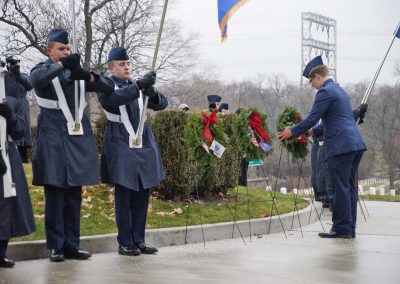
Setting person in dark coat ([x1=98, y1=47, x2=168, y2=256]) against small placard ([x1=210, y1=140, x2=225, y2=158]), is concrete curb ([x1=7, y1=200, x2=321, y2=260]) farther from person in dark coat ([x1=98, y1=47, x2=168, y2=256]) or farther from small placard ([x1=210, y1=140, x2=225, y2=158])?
small placard ([x1=210, y1=140, x2=225, y2=158])

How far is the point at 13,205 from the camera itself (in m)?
6.86

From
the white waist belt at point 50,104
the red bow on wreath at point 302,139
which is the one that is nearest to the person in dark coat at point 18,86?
the white waist belt at point 50,104

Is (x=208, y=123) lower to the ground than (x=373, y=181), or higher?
higher

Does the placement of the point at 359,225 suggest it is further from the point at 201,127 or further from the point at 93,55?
the point at 93,55

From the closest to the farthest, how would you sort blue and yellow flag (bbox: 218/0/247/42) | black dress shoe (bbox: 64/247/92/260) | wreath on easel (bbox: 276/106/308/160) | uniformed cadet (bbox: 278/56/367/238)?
black dress shoe (bbox: 64/247/92/260) → uniformed cadet (bbox: 278/56/367/238) → blue and yellow flag (bbox: 218/0/247/42) → wreath on easel (bbox: 276/106/308/160)

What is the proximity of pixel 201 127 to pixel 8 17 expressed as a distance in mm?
23948

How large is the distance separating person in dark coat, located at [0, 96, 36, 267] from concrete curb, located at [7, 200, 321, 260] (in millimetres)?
569

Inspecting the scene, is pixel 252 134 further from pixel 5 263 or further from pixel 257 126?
pixel 5 263

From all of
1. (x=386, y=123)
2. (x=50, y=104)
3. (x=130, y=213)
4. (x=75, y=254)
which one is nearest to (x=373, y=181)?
(x=386, y=123)

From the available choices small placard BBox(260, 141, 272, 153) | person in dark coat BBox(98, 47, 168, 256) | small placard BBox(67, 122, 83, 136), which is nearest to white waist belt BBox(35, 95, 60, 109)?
small placard BBox(67, 122, 83, 136)

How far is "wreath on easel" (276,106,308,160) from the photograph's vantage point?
10.5 m

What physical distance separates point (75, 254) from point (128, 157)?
1101 millimetres

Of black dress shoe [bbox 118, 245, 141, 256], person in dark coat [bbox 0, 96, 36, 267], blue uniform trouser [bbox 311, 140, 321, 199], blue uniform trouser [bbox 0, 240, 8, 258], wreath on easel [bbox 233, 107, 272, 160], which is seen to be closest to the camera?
person in dark coat [bbox 0, 96, 36, 267]

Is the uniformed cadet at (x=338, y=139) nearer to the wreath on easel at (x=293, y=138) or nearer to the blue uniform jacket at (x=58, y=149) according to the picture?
the wreath on easel at (x=293, y=138)
